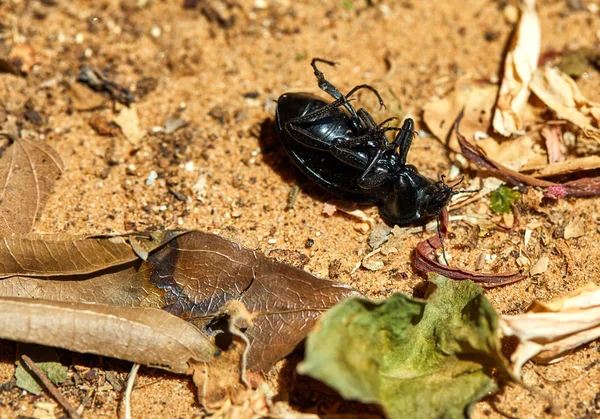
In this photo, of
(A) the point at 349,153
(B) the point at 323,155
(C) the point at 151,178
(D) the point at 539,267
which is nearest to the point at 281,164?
(B) the point at 323,155

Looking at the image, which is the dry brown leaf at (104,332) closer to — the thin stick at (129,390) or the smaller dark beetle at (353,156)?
the thin stick at (129,390)

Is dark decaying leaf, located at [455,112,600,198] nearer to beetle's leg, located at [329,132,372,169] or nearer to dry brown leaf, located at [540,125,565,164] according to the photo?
dry brown leaf, located at [540,125,565,164]

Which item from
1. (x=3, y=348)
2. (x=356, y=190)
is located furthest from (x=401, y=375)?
(x=3, y=348)

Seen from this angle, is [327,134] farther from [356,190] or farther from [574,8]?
[574,8]

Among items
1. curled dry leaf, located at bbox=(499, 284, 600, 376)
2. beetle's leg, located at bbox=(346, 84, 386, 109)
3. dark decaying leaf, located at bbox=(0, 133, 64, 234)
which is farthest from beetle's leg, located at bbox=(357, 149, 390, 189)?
dark decaying leaf, located at bbox=(0, 133, 64, 234)

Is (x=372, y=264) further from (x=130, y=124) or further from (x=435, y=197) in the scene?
(x=130, y=124)

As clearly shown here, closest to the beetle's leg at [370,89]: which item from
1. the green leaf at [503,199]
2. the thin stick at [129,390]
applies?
the green leaf at [503,199]
